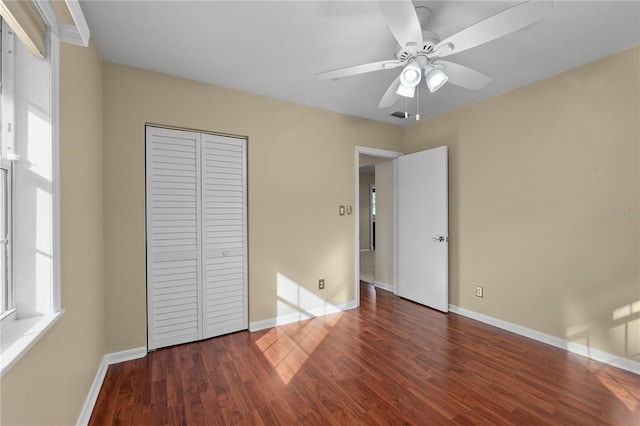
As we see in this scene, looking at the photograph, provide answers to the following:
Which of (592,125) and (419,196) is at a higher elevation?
(592,125)

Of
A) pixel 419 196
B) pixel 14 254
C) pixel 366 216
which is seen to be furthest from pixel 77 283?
pixel 366 216

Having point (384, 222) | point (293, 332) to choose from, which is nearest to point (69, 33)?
point (293, 332)

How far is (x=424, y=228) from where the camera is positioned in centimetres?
374

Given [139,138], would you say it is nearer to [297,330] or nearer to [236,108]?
[236,108]

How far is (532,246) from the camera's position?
282 centimetres

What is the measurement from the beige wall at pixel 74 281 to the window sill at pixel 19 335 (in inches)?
1.9

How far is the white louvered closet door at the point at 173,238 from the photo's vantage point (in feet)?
8.46

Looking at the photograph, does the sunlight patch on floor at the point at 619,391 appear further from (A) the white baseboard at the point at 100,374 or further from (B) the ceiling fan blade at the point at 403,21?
(A) the white baseboard at the point at 100,374

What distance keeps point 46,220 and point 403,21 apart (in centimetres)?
190

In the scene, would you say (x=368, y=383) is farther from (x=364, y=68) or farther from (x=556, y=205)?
→ (x=556, y=205)

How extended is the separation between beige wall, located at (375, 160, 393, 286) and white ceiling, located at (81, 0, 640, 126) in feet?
5.93

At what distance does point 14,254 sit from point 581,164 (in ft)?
12.5

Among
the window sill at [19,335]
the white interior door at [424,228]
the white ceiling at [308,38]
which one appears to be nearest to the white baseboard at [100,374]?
the window sill at [19,335]

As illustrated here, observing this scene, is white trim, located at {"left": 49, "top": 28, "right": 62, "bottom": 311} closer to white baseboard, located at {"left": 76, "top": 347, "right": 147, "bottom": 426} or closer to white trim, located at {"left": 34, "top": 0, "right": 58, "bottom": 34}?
white trim, located at {"left": 34, "top": 0, "right": 58, "bottom": 34}
